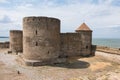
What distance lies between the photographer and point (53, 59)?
65.7ft

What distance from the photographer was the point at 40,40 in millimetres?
19328

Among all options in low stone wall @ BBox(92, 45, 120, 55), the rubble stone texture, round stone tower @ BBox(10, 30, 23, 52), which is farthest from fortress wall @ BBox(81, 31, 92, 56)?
round stone tower @ BBox(10, 30, 23, 52)

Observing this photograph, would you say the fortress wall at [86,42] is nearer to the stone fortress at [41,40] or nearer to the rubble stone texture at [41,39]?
the stone fortress at [41,40]

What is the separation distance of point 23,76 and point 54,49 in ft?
22.0

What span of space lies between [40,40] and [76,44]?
7.32 meters

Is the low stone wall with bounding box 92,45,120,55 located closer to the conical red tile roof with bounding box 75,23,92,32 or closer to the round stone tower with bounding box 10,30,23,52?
the conical red tile roof with bounding box 75,23,92,32

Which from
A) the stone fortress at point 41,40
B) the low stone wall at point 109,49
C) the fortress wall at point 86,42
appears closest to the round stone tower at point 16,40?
the stone fortress at point 41,40

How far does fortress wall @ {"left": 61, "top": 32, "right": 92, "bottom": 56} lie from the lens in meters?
24.2

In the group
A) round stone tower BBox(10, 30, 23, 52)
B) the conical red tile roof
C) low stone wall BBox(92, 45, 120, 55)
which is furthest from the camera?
round stone tower BBox(10, 30, 23, 52)

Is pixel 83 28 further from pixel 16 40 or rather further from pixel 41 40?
pixel 16 40

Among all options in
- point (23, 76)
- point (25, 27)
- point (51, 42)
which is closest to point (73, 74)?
point (23, 76)

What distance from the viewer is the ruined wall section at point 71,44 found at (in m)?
24.2

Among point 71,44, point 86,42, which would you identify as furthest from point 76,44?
point 86,42

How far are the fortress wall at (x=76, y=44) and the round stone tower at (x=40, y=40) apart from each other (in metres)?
4.51
